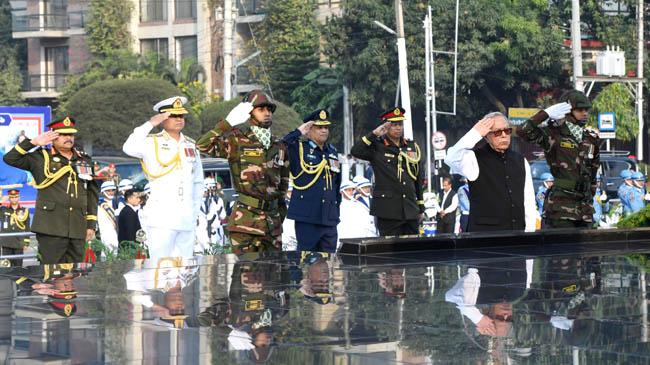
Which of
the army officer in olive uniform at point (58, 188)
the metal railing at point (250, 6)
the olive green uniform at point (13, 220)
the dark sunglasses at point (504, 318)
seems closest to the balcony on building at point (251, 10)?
the metal railing at point (250, 6)

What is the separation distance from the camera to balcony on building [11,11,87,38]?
6488 cm

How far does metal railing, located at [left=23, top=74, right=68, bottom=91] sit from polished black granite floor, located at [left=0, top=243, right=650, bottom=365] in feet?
186

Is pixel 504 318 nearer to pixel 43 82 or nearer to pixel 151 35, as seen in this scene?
pixel 151 35

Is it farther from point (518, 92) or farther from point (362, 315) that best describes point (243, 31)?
point (362, 315)

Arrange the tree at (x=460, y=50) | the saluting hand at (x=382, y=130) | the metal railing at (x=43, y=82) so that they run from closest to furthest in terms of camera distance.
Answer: the saluting hand at (x=382, y=130) → the tree at (x=460, y=50) → the metal railing at (x=43, y=82)

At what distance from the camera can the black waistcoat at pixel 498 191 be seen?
1143cm

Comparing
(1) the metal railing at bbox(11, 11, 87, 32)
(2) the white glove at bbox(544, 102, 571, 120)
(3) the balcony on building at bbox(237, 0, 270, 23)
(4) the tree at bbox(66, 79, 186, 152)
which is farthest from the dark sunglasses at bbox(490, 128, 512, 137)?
(1) the metal railing at bbox(11, 11, 87, 32)

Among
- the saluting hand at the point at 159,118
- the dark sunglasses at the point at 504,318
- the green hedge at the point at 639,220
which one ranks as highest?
the saluting hand at the point at 159,118

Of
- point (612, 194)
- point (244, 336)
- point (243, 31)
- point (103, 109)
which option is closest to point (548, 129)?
point (244, 336)

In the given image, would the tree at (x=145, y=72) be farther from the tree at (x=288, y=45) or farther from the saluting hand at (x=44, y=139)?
the saluting hand at (x=44, y=139)

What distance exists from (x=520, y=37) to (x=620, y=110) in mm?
4463

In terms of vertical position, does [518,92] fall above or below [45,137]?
above

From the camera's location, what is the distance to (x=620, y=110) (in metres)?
48.7

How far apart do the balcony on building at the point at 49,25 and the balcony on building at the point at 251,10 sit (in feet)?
27.8
